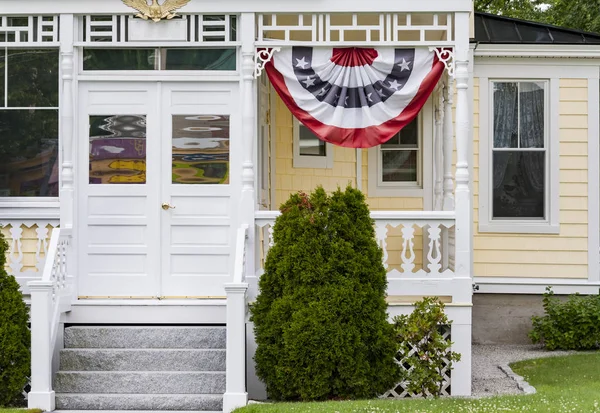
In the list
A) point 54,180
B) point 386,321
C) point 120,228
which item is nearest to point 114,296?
point 120,228

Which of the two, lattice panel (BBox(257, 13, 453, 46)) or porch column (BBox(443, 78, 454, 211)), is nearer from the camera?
lattice panel (BBox(257, 13, 453, 46))

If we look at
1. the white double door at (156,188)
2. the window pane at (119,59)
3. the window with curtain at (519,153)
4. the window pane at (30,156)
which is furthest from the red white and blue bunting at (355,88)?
the window with curtain at (519,153)

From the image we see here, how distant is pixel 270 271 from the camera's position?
941 cm

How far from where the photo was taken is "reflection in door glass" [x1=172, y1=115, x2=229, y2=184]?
34.6 feet

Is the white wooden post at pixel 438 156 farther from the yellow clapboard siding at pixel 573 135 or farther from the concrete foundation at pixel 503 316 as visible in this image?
the yellow clapboard siding at pixel 573 135

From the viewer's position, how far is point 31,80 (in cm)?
1066

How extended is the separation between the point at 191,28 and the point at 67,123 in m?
1.67

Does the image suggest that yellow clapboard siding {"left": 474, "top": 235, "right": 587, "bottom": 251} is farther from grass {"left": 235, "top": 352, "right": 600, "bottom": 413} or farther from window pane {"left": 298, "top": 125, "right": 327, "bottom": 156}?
grass {"left": 235, "top": 352, "right": 600, "bottom": 413}

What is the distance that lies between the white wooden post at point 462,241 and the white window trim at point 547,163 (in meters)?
2.84

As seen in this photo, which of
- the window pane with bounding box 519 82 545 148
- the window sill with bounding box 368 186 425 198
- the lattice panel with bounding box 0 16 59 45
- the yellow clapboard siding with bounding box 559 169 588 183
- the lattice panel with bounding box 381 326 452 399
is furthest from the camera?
the window pane with bounding box 519 82 545 148

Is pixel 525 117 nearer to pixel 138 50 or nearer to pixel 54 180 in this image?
pixel 138 50

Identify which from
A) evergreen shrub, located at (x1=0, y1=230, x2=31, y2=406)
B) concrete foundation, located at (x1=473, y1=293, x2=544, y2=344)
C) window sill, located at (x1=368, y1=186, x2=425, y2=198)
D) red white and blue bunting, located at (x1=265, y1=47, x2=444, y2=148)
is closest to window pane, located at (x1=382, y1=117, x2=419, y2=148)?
window sill, located at (x1=368, y1=186, x2=425, y2=198)

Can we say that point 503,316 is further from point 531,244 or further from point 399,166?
point 399,166

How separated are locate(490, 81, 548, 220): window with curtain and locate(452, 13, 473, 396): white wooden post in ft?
9.76
